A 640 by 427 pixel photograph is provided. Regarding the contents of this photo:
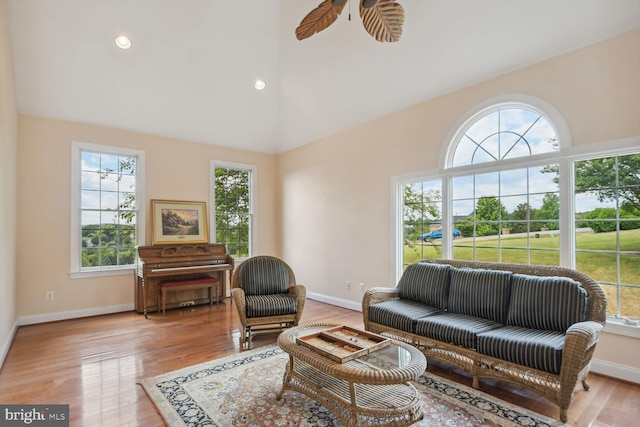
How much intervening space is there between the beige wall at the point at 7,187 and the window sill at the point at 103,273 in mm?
702

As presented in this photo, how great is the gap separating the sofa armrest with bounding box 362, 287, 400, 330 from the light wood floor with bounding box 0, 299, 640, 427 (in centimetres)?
76

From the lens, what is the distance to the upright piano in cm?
506

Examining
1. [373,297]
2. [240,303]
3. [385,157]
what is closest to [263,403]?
[240,303]

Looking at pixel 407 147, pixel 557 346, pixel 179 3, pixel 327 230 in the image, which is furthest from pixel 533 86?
pixel 179 3

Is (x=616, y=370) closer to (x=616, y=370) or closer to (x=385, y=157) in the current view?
(x=616, y=370)

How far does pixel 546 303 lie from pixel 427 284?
1113 mm

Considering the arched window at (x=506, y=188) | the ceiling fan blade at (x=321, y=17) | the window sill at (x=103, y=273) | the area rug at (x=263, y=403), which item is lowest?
the area rug at (x=263, y=403)

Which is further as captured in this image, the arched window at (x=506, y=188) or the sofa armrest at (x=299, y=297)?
the sofa armrest at (x=299, y=297)

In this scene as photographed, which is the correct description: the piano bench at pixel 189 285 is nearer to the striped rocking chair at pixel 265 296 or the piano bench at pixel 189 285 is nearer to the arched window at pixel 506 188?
the striped rocking chair at pixel 265 296

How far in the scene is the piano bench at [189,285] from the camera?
516 cm

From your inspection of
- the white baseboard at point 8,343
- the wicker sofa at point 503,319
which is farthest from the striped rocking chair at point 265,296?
the white baseboard at point 8,343

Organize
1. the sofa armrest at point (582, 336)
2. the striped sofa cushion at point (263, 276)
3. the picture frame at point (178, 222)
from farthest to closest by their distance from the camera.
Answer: the picture frame at point (178, 222) < the striped sofa cushion at point (263, 276) < the sofa armrest at point (582, 336)

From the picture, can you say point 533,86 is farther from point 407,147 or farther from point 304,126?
point 304,126

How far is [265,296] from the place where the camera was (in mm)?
3992
